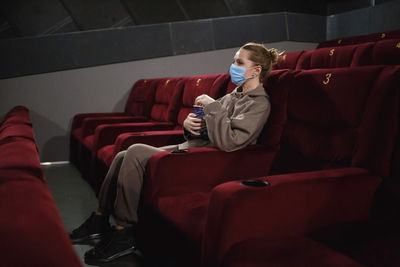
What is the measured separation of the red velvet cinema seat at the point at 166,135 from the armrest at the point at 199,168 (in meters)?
0.55

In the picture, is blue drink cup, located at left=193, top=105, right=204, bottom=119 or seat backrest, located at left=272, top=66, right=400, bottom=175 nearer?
seat backrest, located at left=272, top=66, right=400, bottom=175

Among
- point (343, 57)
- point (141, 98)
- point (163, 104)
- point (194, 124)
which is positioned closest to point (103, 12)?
point (141, 98)

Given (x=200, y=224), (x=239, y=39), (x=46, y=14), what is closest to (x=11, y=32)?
(x=46, y=14)

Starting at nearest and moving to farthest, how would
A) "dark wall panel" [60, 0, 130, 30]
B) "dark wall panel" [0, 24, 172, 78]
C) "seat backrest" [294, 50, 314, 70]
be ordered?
"seat backrest" [294, 50, 314, 70] → "dark wall panel" [0, 24, 172, 78] → "dark wall panel" [60, 0, 130, 30]

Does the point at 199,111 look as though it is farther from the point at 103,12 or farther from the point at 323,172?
the point at 103,12

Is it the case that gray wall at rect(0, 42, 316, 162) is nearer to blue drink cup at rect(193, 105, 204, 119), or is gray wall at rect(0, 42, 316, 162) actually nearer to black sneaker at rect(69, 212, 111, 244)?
black sneaker at rect(69, 212, 111, 244)

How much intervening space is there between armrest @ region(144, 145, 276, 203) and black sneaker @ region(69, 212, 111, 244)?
33 centimetres

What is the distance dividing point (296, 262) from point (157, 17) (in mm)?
3102

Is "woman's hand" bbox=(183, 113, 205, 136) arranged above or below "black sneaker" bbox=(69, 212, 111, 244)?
above

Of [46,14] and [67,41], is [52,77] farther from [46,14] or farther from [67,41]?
[46,14]

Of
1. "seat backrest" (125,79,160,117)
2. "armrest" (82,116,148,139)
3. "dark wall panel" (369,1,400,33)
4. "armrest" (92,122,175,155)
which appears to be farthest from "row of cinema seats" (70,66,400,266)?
"dark wall panel" (369,1,400,33)

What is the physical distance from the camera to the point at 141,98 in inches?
119

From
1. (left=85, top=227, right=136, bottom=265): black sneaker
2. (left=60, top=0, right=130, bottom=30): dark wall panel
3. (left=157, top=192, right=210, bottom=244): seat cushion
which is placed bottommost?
(left=85, top=227, right=136, bottom=265): black sneaker

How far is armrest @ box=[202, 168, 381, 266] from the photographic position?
851 mm
